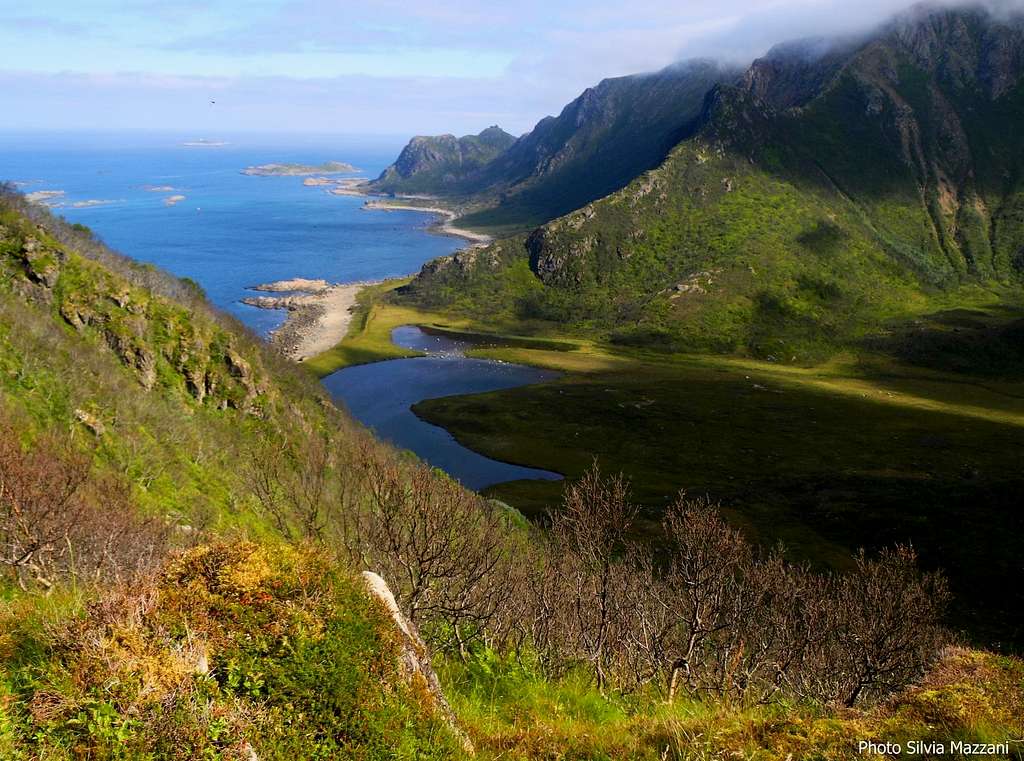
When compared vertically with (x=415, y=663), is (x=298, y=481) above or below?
below

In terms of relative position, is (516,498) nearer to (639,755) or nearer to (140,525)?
(140,525)

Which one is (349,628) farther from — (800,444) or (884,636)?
(800,444)

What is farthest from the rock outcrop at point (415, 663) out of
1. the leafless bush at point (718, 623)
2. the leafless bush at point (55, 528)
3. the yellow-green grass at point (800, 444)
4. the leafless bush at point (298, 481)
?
the yellow-green grass at point (800, 444)

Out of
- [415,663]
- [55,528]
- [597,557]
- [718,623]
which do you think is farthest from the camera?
[718,623]

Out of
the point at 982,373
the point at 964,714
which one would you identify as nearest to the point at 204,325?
the point at 964,714

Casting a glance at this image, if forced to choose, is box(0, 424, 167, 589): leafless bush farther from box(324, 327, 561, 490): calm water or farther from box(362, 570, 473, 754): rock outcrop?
box(324, 327, 561, 490): calm water

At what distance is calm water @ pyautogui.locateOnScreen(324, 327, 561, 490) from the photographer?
12262 centimetres

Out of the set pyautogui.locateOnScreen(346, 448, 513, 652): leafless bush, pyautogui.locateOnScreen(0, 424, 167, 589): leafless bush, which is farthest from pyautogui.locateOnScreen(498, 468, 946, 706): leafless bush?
pyautogui.locateOnScreen(0, 424, 167, 589): leafless bush

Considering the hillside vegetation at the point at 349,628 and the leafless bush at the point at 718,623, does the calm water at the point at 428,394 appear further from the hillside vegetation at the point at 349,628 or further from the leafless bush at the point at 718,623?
the leafless bush at the point at 718,623

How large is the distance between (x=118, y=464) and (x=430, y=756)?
1367 inches

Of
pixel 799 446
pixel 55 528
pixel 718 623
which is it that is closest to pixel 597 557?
pixel 718 623

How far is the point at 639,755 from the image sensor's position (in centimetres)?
989

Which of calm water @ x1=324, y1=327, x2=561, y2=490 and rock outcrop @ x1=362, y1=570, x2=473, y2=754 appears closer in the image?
rock outcrop @ x1=362, y1=570, x2=473, y2=754

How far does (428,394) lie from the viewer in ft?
546
